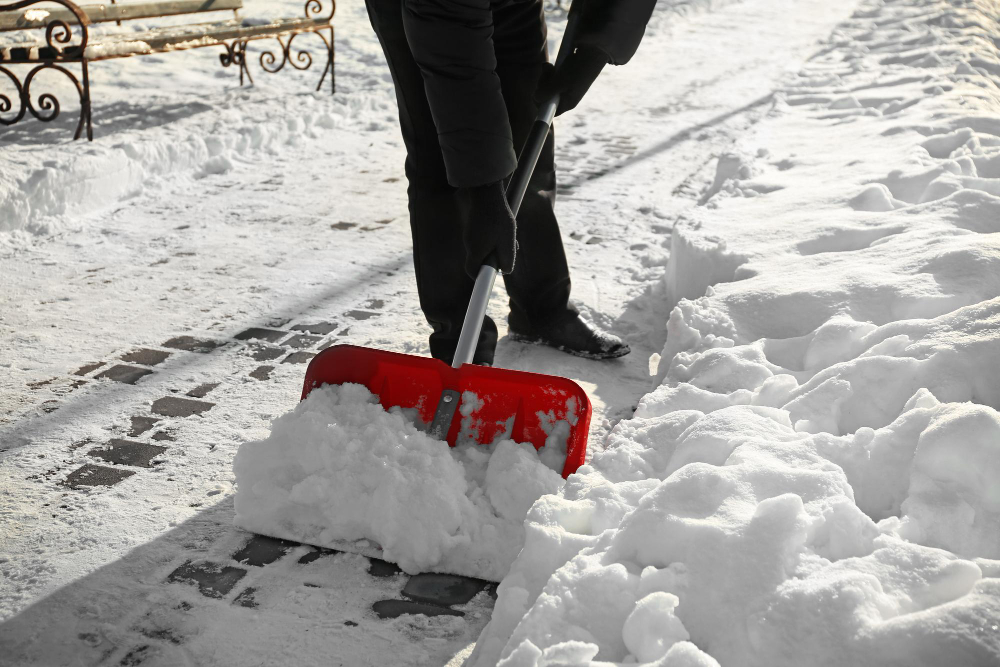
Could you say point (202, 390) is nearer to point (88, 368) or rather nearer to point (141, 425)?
point (141, 425)

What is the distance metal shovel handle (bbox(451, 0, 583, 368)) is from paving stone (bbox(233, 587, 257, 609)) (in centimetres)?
70

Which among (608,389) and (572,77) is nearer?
(572,77)

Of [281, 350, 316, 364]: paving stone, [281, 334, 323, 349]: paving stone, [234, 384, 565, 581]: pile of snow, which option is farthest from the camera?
[281, 334, 323, 349]: paving stone

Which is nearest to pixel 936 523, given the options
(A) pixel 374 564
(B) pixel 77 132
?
(A) pixel 374 564

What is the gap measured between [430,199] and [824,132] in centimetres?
344

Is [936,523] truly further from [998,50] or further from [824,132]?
[998,50]

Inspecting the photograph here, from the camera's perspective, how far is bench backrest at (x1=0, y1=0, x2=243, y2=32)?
5.09 m

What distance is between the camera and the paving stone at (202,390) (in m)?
2.63

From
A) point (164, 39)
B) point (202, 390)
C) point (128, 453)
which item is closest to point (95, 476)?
point (128, 453)

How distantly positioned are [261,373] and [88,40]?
390 cm

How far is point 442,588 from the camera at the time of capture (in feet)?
6.07

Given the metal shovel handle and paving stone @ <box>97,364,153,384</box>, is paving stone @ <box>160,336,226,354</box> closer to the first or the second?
paving stone @ <box>97,364,153,384</box>

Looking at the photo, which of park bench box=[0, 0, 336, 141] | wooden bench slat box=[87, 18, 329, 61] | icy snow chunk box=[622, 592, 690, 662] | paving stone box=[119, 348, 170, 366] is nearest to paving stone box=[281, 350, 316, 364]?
paving stone box=[119, 348, 170, 366]

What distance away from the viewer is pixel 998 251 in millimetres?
2541
